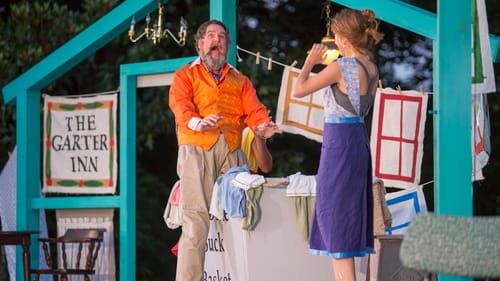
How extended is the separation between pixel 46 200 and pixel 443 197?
5.07m

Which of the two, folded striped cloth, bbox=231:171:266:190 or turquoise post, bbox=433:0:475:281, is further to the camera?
folded striped cloth, bbox=231:171:266:190

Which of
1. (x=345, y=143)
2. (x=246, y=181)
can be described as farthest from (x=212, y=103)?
(x=345, y=143)

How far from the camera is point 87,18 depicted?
11539 millimetres

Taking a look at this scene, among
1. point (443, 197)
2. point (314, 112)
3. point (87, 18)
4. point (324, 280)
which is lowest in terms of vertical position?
point (324, 280)

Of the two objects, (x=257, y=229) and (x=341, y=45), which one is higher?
(x=341, y=45)

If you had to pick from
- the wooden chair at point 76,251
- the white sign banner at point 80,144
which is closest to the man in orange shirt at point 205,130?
the wooden chair at point 76,251

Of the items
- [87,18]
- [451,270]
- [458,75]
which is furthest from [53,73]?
[451,270]

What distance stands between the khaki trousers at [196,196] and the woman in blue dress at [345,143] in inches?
48.9

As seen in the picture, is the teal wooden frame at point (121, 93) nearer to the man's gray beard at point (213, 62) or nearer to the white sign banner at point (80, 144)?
the white sign banner at point (80, 144)

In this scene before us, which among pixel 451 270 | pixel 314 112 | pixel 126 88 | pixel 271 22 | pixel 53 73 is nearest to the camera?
pixel 451 270

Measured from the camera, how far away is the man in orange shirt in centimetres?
662

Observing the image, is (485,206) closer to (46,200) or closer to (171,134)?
(171,134)

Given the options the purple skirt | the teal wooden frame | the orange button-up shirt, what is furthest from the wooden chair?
the purple skirt

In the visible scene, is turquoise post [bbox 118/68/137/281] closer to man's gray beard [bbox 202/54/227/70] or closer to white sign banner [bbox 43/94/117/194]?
white sign banner [bbox 43/94/117/194]
